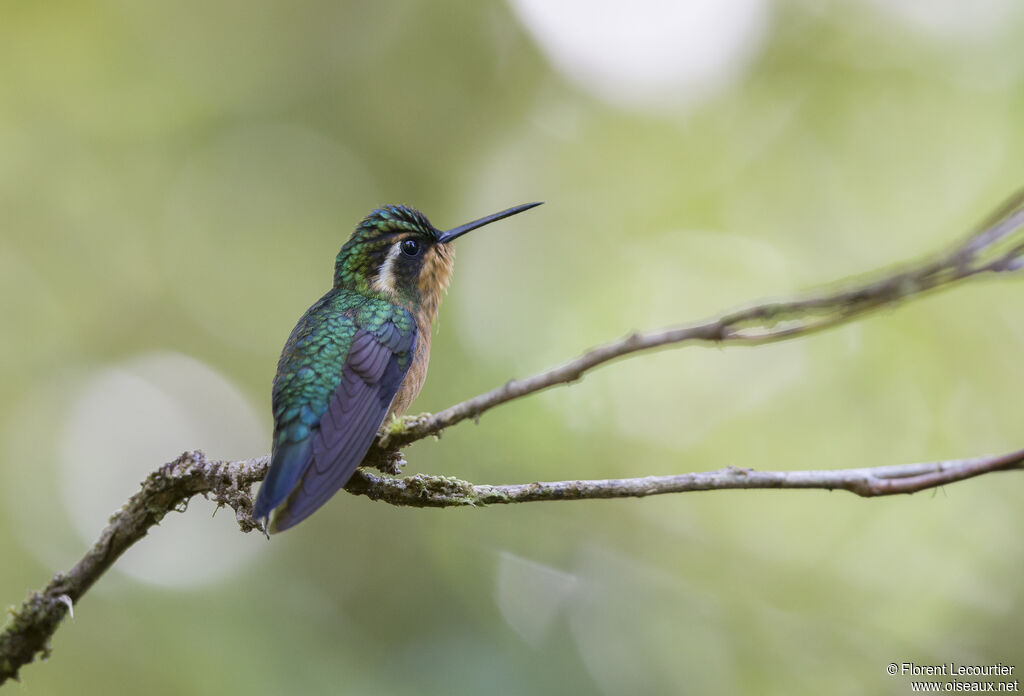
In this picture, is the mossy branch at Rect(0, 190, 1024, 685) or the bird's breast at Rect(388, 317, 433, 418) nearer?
the mossy branch at Rect(0, 190, 1024, 685)

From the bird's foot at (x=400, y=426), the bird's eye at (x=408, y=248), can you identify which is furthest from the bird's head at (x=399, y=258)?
the bird's foot at (x=400, y=426)

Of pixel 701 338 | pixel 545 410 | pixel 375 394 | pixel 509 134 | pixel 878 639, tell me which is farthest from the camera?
pixel 509 134

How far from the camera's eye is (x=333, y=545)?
7.61 m

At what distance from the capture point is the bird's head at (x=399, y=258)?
4.59 meters

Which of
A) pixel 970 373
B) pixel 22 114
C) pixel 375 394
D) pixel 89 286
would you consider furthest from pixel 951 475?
pixel 22 114

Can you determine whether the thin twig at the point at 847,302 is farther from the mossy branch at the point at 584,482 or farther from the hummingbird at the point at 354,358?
the hummingbird at the point at 354,358

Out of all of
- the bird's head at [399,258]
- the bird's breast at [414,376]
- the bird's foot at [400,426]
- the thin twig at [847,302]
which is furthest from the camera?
the bird's head at [399,258]

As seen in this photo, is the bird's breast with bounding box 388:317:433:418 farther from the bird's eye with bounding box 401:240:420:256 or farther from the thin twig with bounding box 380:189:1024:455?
the thin twig with bounding box 380:189:1024:455

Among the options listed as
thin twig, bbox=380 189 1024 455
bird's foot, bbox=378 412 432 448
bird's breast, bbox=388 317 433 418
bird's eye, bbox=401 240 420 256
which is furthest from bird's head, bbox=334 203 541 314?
thin twig, bbox=380 189 1024 455

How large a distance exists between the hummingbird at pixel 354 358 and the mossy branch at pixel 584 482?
21 cm

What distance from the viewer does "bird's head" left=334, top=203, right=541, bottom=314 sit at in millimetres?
4590

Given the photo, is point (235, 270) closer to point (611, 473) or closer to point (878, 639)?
point (611, 473)

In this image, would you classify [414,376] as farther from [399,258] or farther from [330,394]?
[399,258]

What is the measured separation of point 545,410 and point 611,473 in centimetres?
96
